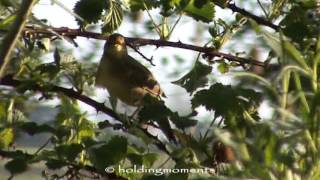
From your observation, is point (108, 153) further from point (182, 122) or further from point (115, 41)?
point (115, 41)

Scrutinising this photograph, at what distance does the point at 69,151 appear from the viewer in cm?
100

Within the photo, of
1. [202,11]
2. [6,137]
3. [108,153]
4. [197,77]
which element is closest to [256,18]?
[202,11]

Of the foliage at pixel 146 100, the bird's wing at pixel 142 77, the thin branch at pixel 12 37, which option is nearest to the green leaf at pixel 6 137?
the foliage at pixel 146 100

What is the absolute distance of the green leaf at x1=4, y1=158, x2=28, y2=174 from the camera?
3.30ft

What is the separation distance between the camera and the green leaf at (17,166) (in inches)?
39.6

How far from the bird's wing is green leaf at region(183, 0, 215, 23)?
197mm

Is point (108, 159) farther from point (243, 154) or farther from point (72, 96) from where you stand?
point (243, 154)

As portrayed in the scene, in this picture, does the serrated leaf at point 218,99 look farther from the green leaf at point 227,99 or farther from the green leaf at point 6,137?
the green leaf at point 6,137

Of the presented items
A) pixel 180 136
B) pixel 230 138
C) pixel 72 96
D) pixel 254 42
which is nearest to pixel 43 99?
pixel 72 96

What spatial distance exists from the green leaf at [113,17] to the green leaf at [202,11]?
0.13m

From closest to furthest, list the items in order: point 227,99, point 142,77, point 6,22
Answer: point 6,22 < point 227,99 < point 142,77

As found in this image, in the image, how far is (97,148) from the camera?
1.02 meters

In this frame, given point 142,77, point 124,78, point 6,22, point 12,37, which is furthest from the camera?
point 124,78

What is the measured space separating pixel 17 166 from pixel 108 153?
152 millimetres
